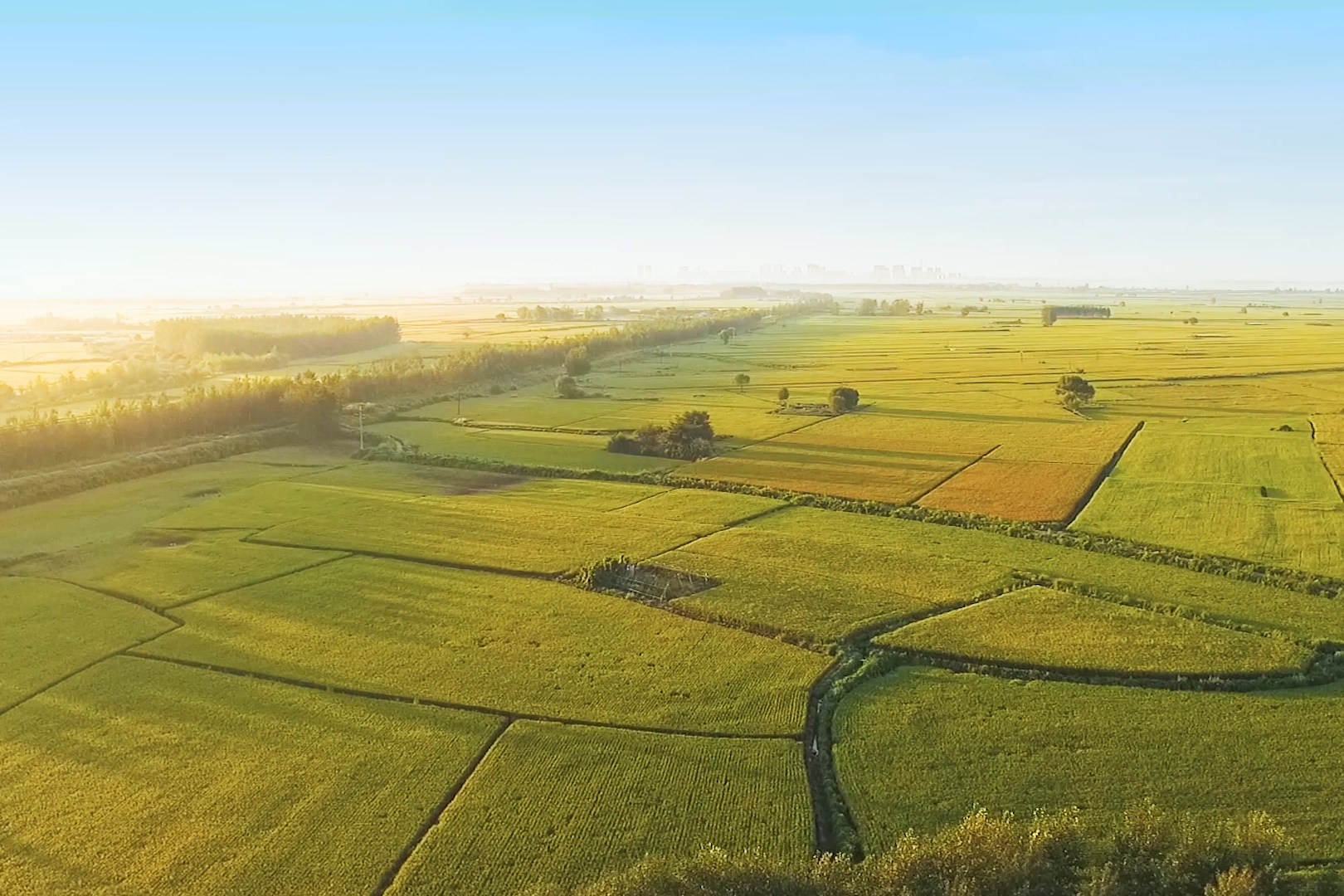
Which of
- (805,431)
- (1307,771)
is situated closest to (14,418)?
(805,431)

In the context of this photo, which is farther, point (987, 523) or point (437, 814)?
point (987, 523)

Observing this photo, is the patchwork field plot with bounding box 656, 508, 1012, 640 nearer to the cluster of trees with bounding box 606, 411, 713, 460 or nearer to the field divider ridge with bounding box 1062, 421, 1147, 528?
the field divider ridge with bounding box 1062, 421, 1147, 528

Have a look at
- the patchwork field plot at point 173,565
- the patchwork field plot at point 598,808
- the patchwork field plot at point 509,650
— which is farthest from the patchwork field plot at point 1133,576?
the patchwork field plot at point 173,565

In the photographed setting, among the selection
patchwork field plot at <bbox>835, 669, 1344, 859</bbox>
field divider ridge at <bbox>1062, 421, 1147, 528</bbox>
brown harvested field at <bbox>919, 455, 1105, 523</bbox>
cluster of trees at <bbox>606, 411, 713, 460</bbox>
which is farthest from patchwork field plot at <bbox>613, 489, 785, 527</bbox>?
patchwork field plot at <bbox>835, 669, 1344, 859</bbox>

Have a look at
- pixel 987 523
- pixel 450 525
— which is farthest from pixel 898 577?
pixel 450 525

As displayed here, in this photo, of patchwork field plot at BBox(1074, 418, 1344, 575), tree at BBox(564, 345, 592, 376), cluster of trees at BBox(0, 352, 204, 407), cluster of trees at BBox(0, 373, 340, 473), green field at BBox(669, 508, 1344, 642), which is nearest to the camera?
green field at BBox(669, 508, 1344, 642)

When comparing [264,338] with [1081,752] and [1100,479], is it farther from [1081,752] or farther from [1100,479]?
[1081,752]
